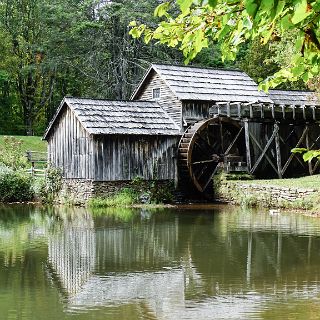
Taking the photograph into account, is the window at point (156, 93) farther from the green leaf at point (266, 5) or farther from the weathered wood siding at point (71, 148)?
the green leaf at point (266, 5)

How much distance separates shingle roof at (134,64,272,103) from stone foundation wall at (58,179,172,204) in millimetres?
4194

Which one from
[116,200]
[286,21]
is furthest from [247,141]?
[286,21]

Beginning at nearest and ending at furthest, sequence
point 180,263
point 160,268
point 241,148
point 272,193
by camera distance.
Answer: point 160,268, point 180,263, point 272,193, point 241,148

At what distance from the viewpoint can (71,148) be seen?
25453mm

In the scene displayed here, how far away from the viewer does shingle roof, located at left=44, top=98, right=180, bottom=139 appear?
Answer: 24.0 metres

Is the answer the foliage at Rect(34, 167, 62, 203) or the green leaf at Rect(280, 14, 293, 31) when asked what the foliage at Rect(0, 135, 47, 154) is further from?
the green leaf at Rect(280, 14, 293, 31)

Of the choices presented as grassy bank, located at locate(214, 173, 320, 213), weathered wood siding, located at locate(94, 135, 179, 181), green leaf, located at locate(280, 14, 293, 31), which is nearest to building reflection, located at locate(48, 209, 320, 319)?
grassy bank, located at locate(214, 173, 320, 213)

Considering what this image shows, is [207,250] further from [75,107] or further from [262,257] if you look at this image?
[75,107]

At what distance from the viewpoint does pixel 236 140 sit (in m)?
27.2

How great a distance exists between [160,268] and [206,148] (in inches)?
634

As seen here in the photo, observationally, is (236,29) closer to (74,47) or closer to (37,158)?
(37,158)

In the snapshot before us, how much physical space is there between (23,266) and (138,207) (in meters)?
12.1

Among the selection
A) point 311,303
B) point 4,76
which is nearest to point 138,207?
point 311,303

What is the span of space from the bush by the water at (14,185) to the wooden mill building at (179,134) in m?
1.69
